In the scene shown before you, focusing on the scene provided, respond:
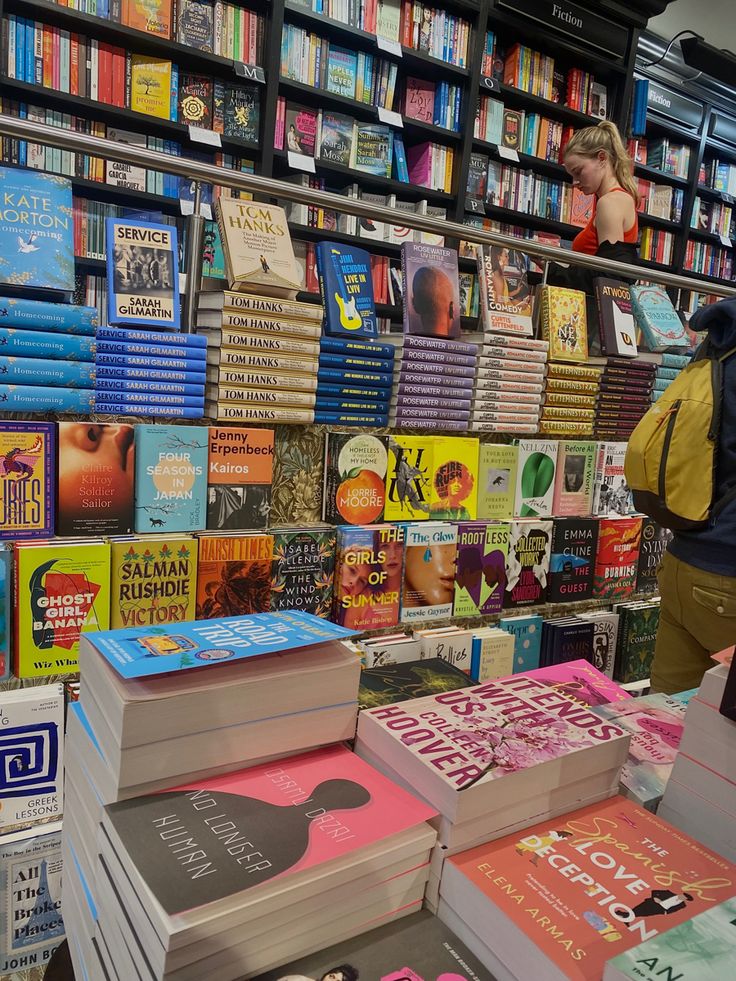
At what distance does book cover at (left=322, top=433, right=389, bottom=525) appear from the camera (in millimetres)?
1655

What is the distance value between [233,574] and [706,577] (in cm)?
95

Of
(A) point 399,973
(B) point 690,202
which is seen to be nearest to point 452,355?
(A) point 399,973

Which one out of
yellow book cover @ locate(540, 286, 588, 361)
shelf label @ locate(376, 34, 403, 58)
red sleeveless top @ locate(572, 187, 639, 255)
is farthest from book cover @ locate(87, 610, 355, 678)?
shelf label @ locate(376, 34, 403, 58)

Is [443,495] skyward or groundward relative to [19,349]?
groundward

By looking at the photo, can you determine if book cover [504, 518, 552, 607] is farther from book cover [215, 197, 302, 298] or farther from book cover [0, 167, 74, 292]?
book cover [0, 167, 74, 292]

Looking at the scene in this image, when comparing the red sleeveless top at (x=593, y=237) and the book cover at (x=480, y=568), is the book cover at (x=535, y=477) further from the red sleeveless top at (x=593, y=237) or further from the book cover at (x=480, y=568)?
the red sleeveless top at (x=593, y=237)

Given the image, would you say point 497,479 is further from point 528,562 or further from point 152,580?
point 152,580

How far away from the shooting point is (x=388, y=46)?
3799 mm

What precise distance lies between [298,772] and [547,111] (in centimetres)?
485

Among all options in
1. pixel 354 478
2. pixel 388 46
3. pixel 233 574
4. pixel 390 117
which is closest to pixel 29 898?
pixel 233 574

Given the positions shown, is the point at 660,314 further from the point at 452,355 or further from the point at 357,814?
the point at 357,814

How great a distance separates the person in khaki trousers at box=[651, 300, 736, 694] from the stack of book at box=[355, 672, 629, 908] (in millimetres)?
633

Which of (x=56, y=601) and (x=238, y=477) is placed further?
(x=238, y=477)

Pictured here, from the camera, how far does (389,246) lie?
4.06m
